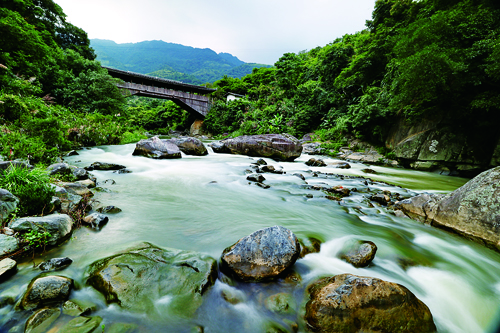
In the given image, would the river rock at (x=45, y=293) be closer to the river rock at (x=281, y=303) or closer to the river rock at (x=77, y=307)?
the river rock at (x=77, y=307)

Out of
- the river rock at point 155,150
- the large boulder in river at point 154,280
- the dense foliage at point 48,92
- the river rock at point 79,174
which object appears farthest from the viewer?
the river rock at point 155,150

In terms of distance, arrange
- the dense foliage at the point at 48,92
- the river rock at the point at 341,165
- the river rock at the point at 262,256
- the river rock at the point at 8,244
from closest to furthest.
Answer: the river rock at the point at 8,244
the river rock at the point at 262,256
the dense foliage at the point at 48,92
the river rock at the point at 341,165

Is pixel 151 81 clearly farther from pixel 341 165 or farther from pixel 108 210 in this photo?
pixel 108 210

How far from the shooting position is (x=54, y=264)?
2.38 m

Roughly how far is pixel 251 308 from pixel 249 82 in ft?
156

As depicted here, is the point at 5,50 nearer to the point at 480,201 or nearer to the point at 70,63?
the point at 70,63

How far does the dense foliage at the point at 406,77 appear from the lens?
8.19m

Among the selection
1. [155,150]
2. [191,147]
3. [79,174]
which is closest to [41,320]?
[79,174]

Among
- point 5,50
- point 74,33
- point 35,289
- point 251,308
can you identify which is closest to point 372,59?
point 251,308

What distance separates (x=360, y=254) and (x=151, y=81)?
37188 millimetres

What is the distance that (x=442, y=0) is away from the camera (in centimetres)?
1099

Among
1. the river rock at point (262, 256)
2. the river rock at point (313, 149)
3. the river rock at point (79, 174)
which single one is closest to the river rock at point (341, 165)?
the river rock at point (313, 149)

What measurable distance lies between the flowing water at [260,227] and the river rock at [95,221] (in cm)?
13

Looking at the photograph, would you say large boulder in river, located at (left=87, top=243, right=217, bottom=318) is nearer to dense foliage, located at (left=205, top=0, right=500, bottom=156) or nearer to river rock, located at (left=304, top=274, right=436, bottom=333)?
river rock, located at (left=304, top=274, right=436, bottom=333)
